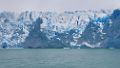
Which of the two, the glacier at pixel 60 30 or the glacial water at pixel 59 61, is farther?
the glacier at pixel 60 30

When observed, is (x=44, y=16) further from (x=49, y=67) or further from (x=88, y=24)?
(x=49, y=67)

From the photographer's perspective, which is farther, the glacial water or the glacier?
the glacier

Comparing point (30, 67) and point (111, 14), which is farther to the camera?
point (111, 14)

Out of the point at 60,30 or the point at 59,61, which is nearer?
the point at 59,61

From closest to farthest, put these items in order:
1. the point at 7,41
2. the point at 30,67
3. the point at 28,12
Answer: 1. the point at 30,67
2. the point at 7,41
3. the point at 28,12

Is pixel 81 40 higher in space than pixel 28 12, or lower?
A: lower

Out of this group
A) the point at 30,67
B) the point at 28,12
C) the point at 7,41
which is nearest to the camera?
the point at 30,67

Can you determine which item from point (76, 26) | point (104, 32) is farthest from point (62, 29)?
point (104, 32)
